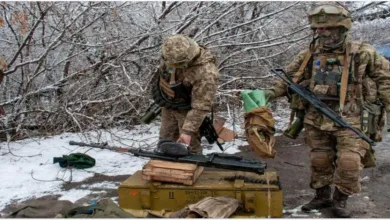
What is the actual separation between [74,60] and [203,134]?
135 inches

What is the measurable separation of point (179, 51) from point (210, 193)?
124 cm

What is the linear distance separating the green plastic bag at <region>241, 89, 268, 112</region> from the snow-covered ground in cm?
184

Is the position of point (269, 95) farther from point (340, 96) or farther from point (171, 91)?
point (171, 91)

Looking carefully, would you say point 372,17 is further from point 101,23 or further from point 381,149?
point 101,23

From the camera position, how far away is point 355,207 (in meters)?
4.36

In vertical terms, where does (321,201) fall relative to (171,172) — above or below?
below

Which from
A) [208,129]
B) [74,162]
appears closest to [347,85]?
[208,129]

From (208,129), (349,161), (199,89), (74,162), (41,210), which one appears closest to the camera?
(41,210)

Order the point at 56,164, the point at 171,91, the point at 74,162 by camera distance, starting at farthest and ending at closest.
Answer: the point at 56,164 < the point at 74,162 < the point at 171,91

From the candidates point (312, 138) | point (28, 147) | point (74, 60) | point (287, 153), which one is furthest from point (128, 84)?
point (312, 138)

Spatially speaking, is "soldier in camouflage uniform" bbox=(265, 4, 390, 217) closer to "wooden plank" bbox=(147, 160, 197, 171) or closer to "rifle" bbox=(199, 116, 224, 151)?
"rifle" bbox=(199, 116, 224, 151)

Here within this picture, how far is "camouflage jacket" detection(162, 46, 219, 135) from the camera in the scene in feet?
14.4

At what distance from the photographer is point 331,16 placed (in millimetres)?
4016

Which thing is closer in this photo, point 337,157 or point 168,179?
point 168,179
